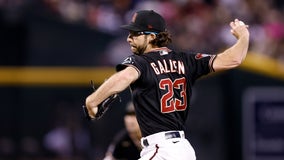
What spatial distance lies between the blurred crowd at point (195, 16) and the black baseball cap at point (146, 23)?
20.7 ft

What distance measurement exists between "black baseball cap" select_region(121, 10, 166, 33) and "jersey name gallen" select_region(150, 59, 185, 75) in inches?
10.8

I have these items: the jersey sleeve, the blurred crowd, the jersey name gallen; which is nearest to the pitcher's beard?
the jersey name gallen

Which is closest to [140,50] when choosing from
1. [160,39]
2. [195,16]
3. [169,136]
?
[160,39]

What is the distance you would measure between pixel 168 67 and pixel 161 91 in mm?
A: 192

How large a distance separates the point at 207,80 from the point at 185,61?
5.95 m

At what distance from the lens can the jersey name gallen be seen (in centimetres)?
600

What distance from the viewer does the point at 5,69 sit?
40.4 ft

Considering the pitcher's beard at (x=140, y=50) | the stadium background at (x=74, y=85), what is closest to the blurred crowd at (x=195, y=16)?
the stadium background at (x=74, y=85)

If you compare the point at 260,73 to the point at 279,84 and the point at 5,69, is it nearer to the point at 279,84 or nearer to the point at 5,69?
the point at 279,84

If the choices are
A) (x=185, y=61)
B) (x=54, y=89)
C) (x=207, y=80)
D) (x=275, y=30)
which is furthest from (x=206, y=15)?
(x=185, y=61)

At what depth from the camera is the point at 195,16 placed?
1387cm

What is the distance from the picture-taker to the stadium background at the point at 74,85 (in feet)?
39.8

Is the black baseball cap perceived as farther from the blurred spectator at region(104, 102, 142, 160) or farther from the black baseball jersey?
the blurred spectator at region(104, 102, 142, 160)

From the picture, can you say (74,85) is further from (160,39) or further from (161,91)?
(161,91)
